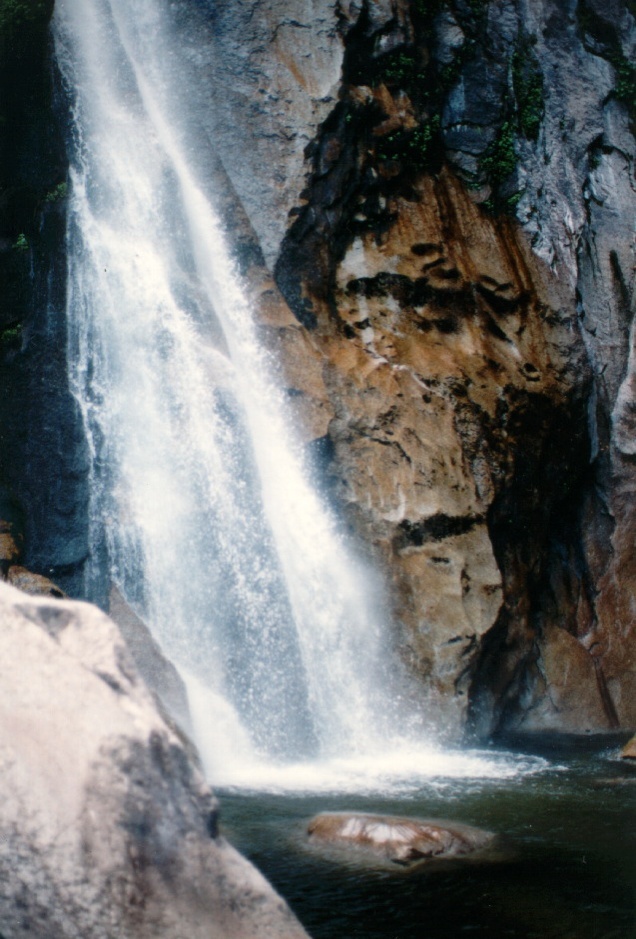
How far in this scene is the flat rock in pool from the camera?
5.05 meters

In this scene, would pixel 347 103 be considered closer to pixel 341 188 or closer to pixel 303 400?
pixel 341 188

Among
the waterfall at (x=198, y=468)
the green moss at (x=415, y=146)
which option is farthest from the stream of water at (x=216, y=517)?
the green moss at (x=415, y=146)

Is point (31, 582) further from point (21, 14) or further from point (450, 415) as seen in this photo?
point (21, 14)

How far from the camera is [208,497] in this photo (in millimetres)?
10062

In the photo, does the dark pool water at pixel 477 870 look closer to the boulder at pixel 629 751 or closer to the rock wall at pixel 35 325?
the boulder at pixel 629 751

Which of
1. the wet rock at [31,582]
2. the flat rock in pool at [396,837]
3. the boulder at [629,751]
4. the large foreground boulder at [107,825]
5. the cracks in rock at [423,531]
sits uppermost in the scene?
the cracks in rock at [423,531]

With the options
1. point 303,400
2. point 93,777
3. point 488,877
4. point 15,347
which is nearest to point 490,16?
point 303,400

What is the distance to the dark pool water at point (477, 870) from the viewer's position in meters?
4.12

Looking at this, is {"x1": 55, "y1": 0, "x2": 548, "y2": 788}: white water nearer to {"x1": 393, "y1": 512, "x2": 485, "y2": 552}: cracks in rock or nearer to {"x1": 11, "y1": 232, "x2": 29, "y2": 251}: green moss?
{"x1": 11, "y1": 232, "x2": 29, "y2": 251}: green moss

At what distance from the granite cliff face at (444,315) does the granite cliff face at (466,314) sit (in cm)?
3

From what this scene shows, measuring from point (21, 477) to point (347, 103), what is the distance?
22.0 ft

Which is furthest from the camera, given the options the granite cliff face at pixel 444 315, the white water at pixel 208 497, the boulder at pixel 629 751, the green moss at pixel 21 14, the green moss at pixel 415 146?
the green moss at pixel 415 146

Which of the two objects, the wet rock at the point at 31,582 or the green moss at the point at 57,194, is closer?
the wet rock at the point at 31,582

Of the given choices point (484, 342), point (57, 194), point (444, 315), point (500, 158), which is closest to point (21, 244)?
point (57, 194)
